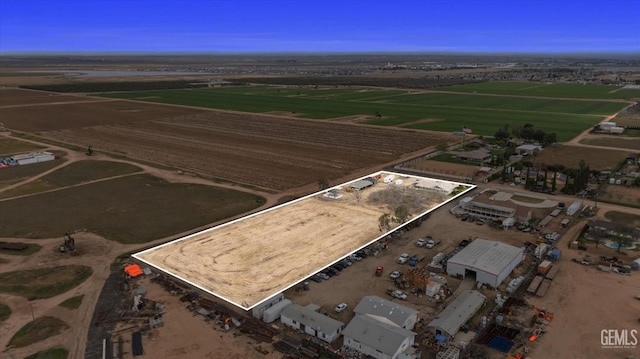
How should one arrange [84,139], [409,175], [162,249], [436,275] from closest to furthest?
[436,275], [162,249], [409,175], [84,139]

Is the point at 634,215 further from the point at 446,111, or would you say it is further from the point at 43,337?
the point at 446,111

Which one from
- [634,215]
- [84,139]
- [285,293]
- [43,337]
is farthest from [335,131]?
[43,337]

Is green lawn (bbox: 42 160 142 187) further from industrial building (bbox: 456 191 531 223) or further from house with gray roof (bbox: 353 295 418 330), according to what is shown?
house with gray roof (bbox: 353 295 418 330)

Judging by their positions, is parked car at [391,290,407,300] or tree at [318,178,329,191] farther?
tree at [318,178,329,191]

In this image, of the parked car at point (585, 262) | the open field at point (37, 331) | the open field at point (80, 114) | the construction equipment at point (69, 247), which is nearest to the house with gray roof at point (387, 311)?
the parked car at point (585, 262)

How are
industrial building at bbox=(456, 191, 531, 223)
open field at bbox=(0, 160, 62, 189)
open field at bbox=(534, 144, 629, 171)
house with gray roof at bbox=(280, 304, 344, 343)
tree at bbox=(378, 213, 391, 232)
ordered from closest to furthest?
house with gray roof at bbox=(280, 304, 344, 343) < tree at bbox=(378, 213, 391, 232) < industrial building at bbox=(456, 191, 531, 223) < open field at bbox=(0, 160, 62, 189) < open field at bbox=(534, 144, 629, 171)

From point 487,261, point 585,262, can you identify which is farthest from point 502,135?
point 487,261

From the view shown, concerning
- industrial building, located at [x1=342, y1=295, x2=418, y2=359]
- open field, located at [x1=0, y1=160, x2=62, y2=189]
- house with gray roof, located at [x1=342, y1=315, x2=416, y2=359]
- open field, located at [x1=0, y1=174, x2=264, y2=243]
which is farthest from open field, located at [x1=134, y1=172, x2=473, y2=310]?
open field, located at [x1=0, y1=160, x2=62, y2=189]
